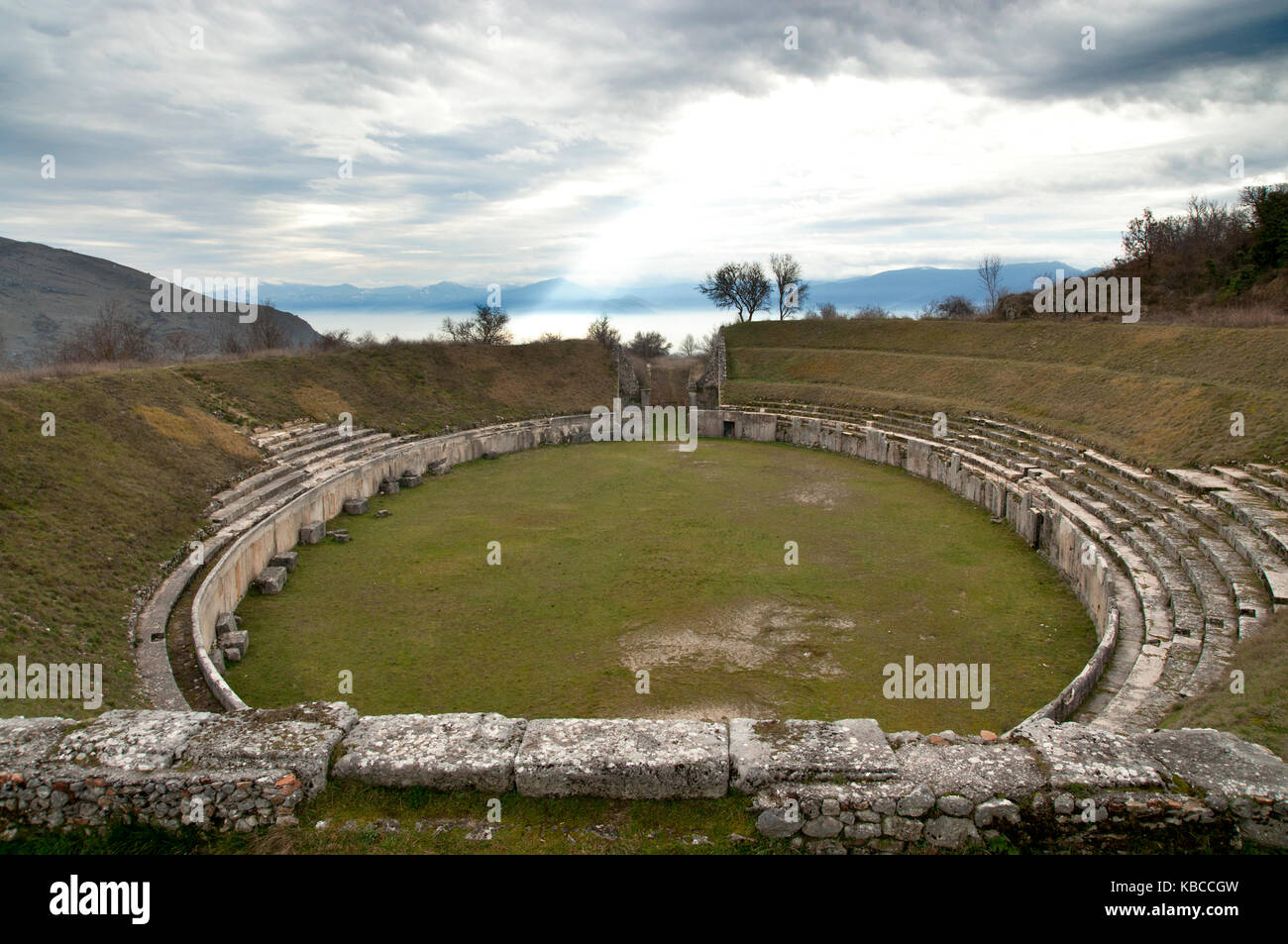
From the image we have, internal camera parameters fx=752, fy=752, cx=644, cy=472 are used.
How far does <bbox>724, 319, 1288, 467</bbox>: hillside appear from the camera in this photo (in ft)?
60.7

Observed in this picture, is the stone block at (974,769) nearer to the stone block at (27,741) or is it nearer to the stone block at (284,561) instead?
the stone block at (27,741)

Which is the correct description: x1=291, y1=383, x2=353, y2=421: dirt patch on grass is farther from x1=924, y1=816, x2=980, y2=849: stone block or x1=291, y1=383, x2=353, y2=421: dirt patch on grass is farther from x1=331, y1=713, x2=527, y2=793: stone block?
x1=924, y1=816, x2=980, y2=849: stone block

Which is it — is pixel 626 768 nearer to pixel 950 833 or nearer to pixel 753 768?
pixel 753 768

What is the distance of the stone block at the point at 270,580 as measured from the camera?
14828 millimetres

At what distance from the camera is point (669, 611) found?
45.3 ft

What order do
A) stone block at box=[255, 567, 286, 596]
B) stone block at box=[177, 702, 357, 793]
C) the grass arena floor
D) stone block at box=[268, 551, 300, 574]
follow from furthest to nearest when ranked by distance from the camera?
stone block at box=[268, 551, 300, 574] → stone block at box=[255, 567, 286, 596] → the grass arena floor → stone block at box=[177, 702, 357, 793]

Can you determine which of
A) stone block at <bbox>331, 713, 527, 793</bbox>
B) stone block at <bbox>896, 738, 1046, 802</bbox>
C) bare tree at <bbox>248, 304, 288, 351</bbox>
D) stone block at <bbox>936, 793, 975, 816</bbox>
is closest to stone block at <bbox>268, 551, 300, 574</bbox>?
stone block at <bbox>331, 713, 527, 793</bbox>

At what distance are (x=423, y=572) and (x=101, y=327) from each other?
82.9 ft

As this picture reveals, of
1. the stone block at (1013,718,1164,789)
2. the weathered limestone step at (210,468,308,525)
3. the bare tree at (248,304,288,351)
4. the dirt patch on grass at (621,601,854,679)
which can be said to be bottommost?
the dirt patch on grass at (621,601,854,679)

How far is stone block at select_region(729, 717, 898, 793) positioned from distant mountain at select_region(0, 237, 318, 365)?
6614 cm

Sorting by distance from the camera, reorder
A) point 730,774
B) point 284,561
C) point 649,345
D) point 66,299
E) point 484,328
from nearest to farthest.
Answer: point 730,774, point 284,561, point 484,328, point 649,345, point 66,299

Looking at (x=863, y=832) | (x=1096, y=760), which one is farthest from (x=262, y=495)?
(x=1096, y=760)


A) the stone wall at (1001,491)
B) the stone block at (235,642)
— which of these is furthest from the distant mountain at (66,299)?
the stone block at (235,642)

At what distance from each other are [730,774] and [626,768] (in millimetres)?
843
